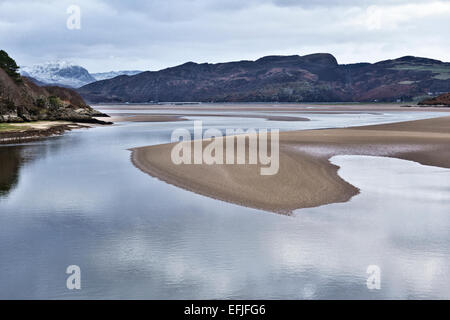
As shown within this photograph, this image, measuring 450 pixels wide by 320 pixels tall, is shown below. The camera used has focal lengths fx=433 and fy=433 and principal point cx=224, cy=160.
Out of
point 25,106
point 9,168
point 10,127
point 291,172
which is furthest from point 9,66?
point 291,172

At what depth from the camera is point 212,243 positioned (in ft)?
38.8

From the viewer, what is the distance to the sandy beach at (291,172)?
16484 millimetres

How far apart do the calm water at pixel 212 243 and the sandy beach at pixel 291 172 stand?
802 millimetres

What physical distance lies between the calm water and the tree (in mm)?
50300

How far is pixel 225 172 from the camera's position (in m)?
20.7

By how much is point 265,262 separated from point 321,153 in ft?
58.0

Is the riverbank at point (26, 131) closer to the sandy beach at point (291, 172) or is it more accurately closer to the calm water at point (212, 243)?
the sandy beach at point (291, 172)

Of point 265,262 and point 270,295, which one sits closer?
point 270,295

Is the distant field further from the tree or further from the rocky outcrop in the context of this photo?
the tree

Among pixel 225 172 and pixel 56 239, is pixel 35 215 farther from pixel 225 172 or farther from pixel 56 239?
pixel 225 172

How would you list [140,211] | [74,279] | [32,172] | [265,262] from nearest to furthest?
[74,279]
[265,262]
[140,211]
[32,172]

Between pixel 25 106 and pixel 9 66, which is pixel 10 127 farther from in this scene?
pixel 9 66

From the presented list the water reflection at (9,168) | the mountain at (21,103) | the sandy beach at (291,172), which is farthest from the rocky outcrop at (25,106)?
the sandy beach at (291,172)

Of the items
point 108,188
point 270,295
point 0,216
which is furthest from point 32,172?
point 270,295
